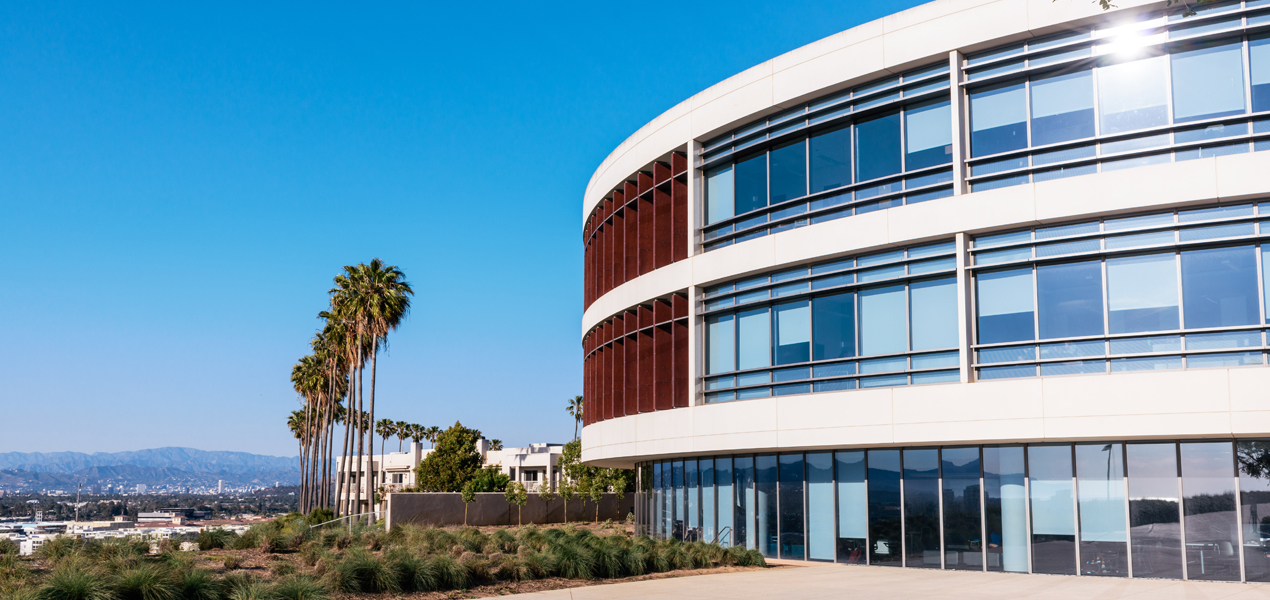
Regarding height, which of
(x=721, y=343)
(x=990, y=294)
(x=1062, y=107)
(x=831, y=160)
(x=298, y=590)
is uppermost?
(x=1062, y=107)

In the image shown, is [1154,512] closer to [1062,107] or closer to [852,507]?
[852,507]

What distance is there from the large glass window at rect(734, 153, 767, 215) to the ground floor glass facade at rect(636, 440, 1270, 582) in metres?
6.69

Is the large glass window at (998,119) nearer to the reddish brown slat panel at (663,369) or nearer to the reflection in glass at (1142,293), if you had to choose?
the reflection in glass at (1142,293)

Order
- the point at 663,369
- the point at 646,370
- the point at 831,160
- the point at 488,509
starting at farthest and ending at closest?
the point at 488,509 → the point at 646,370 → the point at 663,369 → the point at 831,160

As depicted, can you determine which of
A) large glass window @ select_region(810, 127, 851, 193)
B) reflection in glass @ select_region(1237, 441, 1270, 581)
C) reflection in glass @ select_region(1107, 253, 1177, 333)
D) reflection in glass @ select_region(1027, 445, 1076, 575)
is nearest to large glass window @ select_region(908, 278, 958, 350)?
reflection in glass @ select_region(1027, 445, 1076, 575)

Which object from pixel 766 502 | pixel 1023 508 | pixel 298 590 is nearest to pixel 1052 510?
pixel 1023 508

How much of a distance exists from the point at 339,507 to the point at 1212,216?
6183 cm

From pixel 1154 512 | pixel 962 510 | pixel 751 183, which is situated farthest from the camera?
pixel 751 183

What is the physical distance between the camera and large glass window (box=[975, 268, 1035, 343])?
21703 mm

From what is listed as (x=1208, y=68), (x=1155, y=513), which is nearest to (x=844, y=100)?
(x=1208, y=68)

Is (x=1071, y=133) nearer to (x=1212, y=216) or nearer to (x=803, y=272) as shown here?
(x=1212, y=216)

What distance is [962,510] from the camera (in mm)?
22594

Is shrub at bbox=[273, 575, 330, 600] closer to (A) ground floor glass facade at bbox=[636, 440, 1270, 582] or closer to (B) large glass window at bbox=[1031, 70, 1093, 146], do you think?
(A) ground floor glass facade at bbox=[636, 440, 1270, 582]

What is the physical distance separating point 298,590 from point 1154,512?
16334 mm
